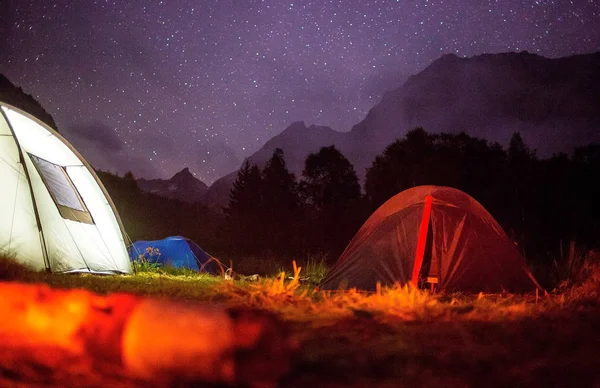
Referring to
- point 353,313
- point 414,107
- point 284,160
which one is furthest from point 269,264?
point 414,107

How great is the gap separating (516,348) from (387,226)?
4704 mm

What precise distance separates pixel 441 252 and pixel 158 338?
5.43 m

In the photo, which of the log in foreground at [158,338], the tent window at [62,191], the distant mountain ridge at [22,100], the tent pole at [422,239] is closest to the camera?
the log in foreground at [158,338]

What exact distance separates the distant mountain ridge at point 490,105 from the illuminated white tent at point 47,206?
5857 centimetres

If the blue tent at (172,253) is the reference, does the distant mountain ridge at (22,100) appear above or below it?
above

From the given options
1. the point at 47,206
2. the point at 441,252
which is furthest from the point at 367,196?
the point at 47,206

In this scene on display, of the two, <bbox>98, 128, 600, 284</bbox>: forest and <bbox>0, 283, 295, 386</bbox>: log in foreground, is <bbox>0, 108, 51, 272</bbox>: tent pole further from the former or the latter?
<bbox>98, 128, 600, 284</bbox>: forest

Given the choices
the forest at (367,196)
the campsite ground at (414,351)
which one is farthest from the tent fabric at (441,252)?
the forest at (367,196)

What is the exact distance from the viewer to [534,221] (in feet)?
78.9

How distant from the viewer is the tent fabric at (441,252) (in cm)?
714

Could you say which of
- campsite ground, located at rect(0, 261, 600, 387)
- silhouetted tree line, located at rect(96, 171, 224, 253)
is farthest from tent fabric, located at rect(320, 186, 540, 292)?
silhouetted tree line, located at rect(96, 171, 224, 253)

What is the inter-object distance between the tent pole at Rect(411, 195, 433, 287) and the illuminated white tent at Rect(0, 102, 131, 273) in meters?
5.49

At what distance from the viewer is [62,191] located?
823 centimetres

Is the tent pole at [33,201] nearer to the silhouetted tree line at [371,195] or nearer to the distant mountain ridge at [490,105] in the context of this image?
the silhouetted tree line at [371,195]
